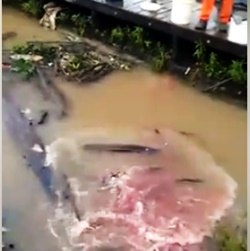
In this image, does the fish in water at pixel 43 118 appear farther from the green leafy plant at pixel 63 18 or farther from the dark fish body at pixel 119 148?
the green leafy plant at pixel 63 18

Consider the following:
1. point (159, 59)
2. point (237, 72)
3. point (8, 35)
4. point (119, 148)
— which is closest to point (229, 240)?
point (119, 148)

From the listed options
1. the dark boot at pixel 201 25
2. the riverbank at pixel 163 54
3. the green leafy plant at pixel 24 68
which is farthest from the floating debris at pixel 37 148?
the dark boot at pixel 201 25

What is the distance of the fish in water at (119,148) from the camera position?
4.89 ft

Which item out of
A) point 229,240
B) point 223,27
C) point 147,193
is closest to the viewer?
point 229,240

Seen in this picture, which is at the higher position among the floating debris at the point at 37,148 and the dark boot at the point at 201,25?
the dark boot at the point at 201,25

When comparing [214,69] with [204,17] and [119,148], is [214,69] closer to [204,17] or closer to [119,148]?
[204,17]

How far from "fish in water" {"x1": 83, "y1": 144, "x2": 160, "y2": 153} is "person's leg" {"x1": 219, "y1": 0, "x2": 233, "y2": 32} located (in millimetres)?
405

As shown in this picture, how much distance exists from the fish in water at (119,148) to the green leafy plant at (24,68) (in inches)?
12.4

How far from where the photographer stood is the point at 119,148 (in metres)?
1.50

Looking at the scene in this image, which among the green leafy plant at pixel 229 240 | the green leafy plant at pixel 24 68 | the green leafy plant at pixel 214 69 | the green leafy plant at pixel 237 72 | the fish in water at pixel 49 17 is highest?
the green leafy plant at pixel 237 72

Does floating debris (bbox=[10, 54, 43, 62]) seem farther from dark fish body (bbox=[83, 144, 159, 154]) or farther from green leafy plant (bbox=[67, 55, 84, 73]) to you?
dark fish body (bbox=[83, 144, 159, 154])

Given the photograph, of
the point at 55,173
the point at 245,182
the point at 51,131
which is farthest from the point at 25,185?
the point at 245,182

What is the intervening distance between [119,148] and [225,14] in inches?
18.4

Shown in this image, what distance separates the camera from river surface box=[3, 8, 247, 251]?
4.63 feet
